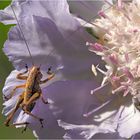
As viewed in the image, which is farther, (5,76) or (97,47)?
(5,76)

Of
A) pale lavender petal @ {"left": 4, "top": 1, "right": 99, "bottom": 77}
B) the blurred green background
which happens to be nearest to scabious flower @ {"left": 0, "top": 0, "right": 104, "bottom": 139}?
pale lavender petal @ {"left": 4, "top": 1, "right": 99, "bottom": 77}

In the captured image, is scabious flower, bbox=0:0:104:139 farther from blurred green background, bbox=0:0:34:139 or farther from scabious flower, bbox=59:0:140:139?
blurred green background, bbox=0:0:34:139

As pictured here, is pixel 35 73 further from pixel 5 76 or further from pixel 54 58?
pixel 5 76

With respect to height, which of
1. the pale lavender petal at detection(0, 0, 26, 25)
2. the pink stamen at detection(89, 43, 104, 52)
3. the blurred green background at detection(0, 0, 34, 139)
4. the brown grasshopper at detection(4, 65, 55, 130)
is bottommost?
the blurred green background at detection(0, 0, 34, 139)

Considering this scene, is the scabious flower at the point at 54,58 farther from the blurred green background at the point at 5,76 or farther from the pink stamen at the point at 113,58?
the blurred green background at the point at 5,76

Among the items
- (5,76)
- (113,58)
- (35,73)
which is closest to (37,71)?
(35,73)

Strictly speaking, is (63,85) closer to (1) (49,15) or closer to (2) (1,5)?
(1) (49,15)
